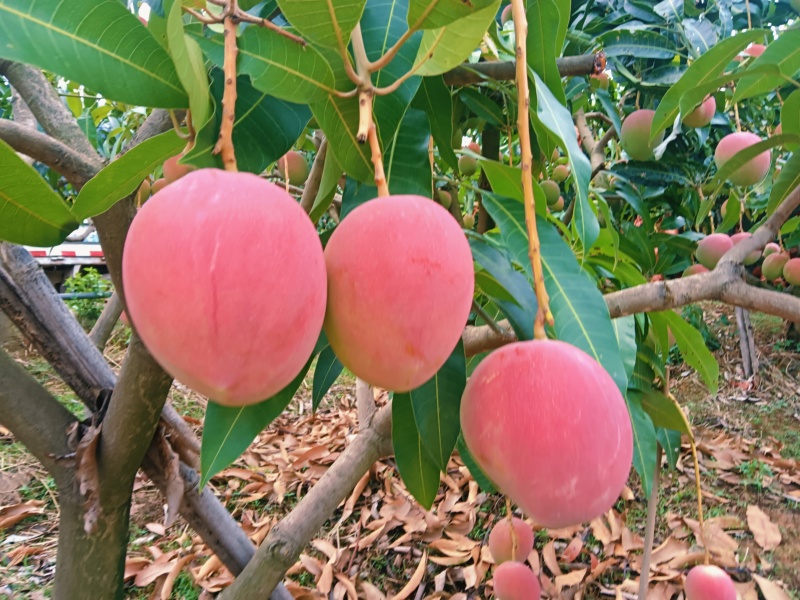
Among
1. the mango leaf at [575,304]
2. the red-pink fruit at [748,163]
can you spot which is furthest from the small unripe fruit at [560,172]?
the mango leaf at [575,304]

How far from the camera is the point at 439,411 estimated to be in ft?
1.88

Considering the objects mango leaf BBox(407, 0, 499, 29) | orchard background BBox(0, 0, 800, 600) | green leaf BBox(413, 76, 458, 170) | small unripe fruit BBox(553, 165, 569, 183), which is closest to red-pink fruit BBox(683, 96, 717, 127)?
orchard background BBox(0, 0, 800, 600)

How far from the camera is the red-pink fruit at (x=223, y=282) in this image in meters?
0.28

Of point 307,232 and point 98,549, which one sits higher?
point 307,232

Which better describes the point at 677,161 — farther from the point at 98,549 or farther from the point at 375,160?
the point at 98,549

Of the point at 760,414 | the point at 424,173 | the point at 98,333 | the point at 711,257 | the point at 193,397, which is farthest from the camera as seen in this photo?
the point at 193,397

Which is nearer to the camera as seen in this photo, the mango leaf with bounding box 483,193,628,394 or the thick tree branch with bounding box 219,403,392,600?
the mango leaf with bounding box 483,193,628,394

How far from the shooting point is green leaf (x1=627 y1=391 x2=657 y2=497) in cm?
88

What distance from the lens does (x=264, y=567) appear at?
0.87 m

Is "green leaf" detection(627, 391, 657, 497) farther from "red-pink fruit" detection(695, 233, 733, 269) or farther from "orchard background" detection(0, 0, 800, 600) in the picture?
"red-pink fruit" detection(695, 233, 733, 269)

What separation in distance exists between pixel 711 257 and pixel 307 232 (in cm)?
142

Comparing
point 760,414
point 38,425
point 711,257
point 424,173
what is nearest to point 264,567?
point 38,425

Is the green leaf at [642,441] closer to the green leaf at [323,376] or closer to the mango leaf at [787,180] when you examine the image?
the mango leaf at [787,180]

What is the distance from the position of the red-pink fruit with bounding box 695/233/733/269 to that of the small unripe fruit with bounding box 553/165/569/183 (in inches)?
18.3
